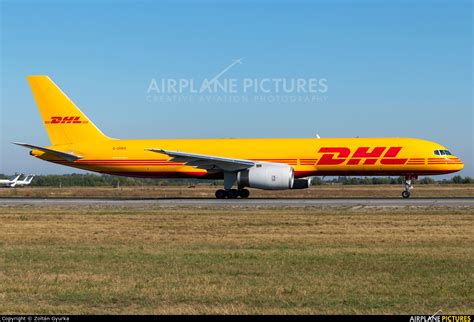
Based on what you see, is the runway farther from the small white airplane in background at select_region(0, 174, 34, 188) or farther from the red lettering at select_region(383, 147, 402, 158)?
the small white airplane in background at select_region(0, 174, 34, 188)

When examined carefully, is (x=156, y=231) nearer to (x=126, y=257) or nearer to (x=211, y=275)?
(x=126, y=257)

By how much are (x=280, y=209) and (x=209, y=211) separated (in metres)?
3.38

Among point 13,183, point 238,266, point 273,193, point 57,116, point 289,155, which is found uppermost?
point 57,116

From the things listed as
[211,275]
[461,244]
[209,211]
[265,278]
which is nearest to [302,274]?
[265,278]

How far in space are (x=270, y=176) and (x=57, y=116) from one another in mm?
16080

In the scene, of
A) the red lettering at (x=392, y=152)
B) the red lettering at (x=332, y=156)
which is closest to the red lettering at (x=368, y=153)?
the red lettering at (x=392, y=152)

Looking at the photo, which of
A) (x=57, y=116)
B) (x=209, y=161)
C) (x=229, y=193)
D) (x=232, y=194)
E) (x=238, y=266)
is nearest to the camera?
(x=238, y=266)

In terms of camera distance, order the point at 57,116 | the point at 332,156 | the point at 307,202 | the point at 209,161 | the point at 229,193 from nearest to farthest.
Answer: the point at 307,202, the point at 332,156, the point at 209,161, the point at 229,193, the point at 57,116

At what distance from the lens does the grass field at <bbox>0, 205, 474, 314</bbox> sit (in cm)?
947

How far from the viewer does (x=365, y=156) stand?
39188mm

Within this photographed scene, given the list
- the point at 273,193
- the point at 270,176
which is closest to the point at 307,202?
the point at 270,176

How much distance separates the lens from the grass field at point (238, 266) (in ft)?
31.1

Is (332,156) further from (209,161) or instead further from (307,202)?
(209,161)

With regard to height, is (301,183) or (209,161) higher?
(209,161)
